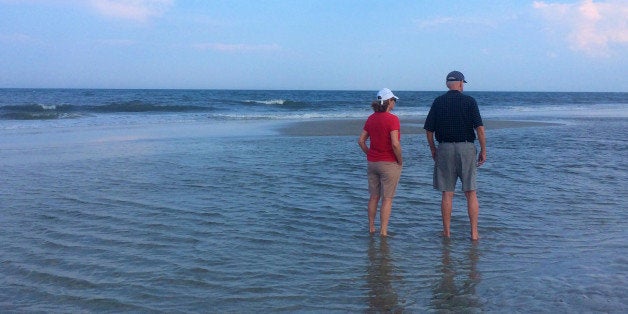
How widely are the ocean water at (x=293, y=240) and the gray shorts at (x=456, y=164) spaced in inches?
22.6

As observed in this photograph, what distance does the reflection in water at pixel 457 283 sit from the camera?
4063 millimetres

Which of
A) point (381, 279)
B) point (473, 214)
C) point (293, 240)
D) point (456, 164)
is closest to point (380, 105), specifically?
point (456, 164)

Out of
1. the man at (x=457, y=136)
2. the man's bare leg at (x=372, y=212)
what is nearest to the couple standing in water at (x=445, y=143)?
the man at (x=457, y=136)

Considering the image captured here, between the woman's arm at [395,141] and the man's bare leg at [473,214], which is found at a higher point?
the woman's arm at [395,141]

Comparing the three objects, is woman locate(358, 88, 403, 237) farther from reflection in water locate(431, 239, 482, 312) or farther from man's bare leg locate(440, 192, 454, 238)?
reflection in water locate(431, 239, 482, 312)

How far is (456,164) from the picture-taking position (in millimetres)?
5867

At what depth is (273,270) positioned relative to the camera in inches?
189

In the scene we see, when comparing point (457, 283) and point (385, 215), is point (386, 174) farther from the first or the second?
point (457, 283)

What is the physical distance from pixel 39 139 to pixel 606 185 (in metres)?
14.1

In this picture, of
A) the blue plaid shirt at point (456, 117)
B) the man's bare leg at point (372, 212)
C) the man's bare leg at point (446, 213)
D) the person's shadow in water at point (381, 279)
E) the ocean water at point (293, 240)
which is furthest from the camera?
the man's bare leg at point (372, 212)

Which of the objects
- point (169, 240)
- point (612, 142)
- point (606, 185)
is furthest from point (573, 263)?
point (612, 142)

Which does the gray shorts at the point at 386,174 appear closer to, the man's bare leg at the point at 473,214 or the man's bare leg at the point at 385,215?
the man's bare leg at the point at 385,215

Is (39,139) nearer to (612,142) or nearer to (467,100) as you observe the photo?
(467,100)

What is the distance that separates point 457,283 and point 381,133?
1.88 meters
